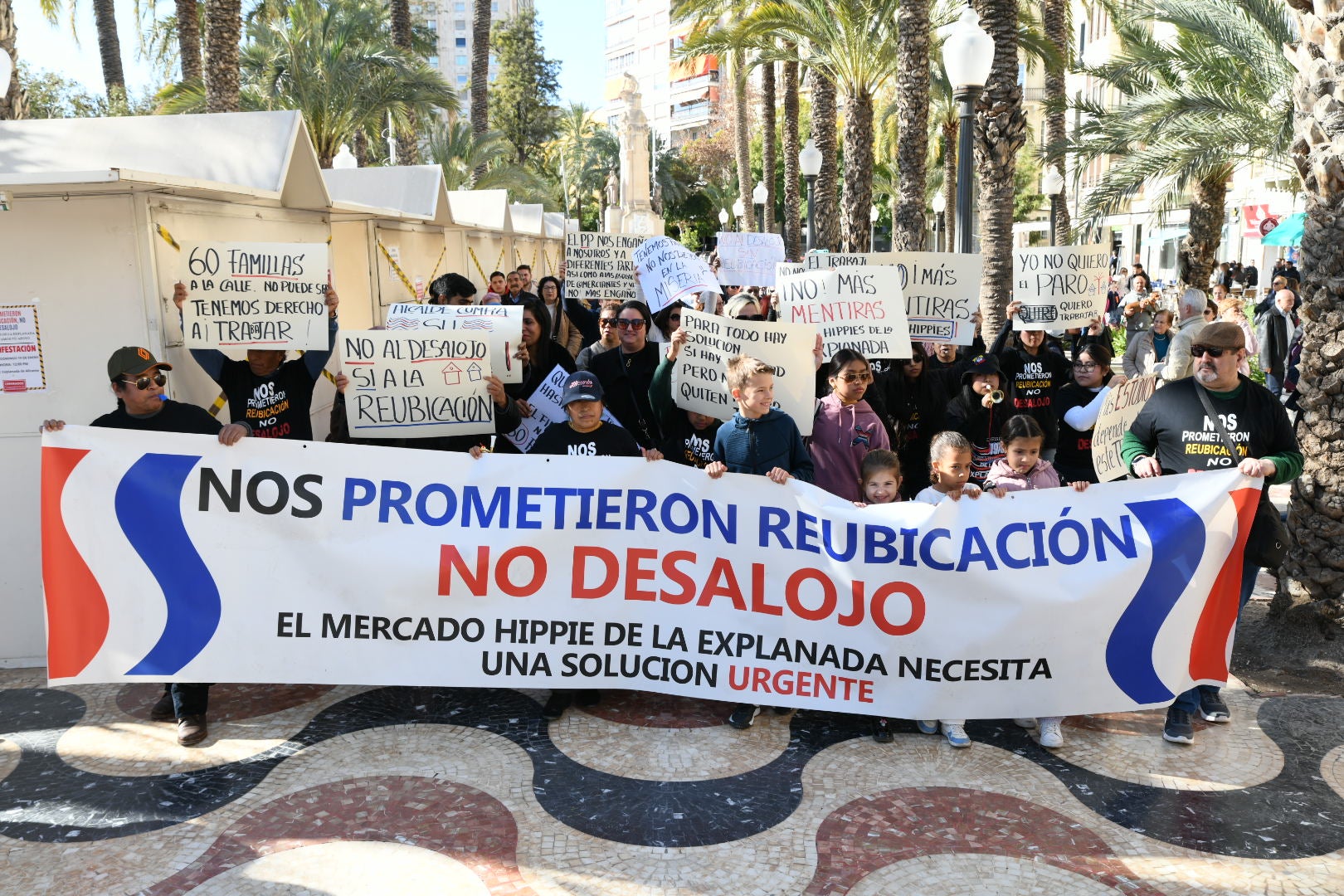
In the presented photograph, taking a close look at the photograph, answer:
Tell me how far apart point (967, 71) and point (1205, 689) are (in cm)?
525

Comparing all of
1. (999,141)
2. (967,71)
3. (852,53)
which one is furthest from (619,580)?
(852,53)

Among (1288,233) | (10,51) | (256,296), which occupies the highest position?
(10,51)

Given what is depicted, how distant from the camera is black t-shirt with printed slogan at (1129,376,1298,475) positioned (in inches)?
180

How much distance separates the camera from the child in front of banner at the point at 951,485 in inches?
177

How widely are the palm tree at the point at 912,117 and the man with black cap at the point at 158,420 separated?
35.2 ft

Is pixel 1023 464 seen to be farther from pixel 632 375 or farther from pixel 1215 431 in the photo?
pixel 632 375

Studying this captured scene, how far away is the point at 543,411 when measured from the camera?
233 inches

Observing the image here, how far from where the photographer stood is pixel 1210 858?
11.8ft

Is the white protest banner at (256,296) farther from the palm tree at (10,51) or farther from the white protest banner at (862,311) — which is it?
the palm tree at (10,51)

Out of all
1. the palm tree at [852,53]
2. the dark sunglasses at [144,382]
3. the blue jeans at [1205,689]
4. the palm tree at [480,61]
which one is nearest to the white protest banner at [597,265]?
the dark sunglasses at [144,382]

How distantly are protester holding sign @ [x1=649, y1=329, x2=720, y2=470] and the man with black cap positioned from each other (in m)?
2.11

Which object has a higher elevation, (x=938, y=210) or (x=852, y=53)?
(x=852, y=53)

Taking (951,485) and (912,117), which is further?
(912,117)

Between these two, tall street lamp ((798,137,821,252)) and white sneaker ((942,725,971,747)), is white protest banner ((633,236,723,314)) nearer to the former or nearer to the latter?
white sneaker ((942,725,971,747))
